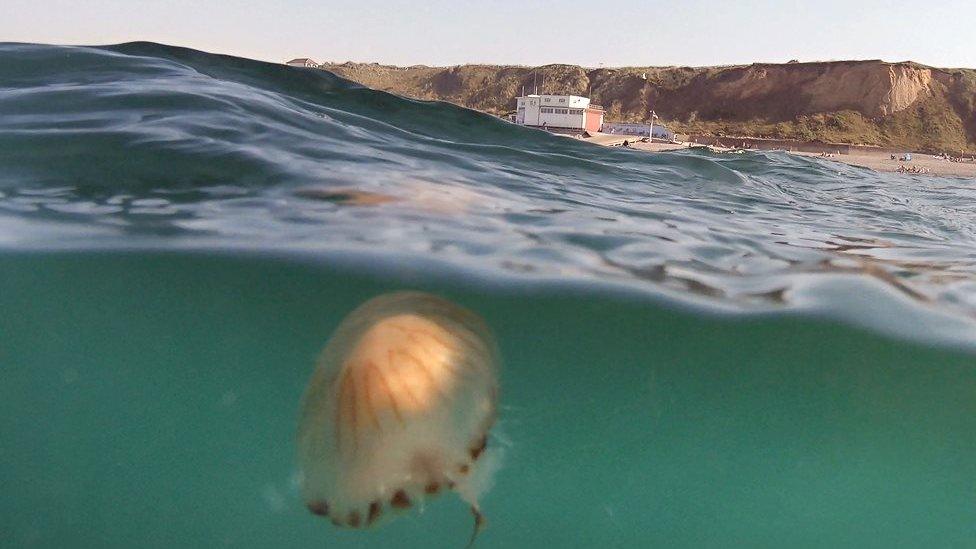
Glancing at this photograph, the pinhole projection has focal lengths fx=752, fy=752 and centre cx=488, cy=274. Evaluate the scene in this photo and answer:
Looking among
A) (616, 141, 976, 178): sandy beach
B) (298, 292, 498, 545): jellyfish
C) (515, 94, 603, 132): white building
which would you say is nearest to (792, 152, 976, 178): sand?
(616, 141, 976, 178): sandy beach

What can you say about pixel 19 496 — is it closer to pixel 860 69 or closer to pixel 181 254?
pixel 181 254

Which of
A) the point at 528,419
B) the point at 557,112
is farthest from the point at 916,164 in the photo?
the point at 528,419

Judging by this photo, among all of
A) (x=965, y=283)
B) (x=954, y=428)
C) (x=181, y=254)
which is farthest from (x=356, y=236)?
(x=965, y=283)

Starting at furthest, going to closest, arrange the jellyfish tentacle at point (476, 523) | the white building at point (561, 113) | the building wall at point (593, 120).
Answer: the building wall at point (593, 120) < the white building at point (561, 113) < the jellyfish tentacle at point (476, 523)

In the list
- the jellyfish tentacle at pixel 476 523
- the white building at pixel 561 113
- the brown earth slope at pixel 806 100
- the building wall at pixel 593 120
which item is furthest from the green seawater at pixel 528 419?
the brown earth slope at pixel 806 100

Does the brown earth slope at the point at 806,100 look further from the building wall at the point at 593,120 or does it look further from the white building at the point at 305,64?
the white building at the point at 305,64
